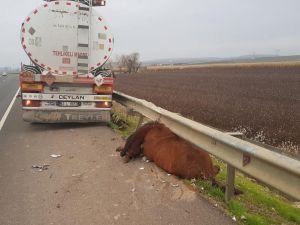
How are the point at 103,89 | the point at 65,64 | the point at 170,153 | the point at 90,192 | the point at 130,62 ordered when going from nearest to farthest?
the point at 90,192, the point at 170,153, the point at 65,64, the point at 103,89, the point at 130,62

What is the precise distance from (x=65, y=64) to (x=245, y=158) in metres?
6.95

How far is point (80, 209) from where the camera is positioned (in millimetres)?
A: 4461

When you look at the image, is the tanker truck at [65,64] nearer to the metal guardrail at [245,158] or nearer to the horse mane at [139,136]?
the horse mane at [139,136]

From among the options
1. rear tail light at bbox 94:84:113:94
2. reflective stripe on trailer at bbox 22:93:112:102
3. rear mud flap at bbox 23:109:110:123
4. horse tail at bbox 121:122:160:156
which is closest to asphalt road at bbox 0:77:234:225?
horse tail at bbox 121:122:160:156

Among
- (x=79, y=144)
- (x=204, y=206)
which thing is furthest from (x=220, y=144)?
(x=79, y=144)

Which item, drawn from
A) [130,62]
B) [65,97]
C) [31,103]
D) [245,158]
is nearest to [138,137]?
[245,158]

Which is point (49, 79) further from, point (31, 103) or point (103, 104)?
point (103, 104)

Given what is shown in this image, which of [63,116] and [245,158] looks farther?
[63,116]

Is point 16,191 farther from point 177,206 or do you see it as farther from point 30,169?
point 177,206

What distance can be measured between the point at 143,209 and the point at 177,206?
1.29 feet

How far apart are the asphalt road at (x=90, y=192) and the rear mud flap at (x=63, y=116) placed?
6.01 feet

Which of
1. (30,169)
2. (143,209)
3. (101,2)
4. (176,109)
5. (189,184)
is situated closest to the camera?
(143,209)

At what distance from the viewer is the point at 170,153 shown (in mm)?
5699

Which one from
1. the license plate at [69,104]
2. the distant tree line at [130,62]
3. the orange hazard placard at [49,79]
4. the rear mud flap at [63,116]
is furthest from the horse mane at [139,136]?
the distant tree line at [130,62]
